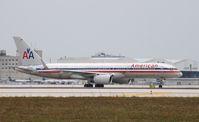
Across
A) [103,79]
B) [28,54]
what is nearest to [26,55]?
[28,54]

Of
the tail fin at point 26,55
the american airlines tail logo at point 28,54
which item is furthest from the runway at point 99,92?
the american airlines tail logo at point 28,54

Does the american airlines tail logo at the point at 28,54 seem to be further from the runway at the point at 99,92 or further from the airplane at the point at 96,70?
the runway at the point at 99,92

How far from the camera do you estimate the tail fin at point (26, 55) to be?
72.8 meters

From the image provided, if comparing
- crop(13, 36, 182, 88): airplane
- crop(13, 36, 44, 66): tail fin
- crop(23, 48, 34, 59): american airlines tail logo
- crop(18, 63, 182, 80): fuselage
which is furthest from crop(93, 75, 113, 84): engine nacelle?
crop(23, 48, 34, 59): american airlines tail logo

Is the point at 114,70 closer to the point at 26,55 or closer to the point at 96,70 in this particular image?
the point at 96,70

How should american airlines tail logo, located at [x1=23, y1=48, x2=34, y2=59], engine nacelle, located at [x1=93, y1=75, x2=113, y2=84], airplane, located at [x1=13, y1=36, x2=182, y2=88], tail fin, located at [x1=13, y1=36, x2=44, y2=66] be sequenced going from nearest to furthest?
engine nacelle, located at [x1=93, y1=75, x2=113, y2=84] < airplane, located at [x1=13, y1=36, x2=182, y2=88] < tail fin, located at [x1=13, y1=36, x2=44, y2=66] < american airlines tail logo, located at [x1=23, y1=48, x2=34, y2=59]

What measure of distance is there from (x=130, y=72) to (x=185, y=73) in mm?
68164

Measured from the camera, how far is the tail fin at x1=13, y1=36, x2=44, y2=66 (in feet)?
239

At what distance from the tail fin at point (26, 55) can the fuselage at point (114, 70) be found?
37.2 inches

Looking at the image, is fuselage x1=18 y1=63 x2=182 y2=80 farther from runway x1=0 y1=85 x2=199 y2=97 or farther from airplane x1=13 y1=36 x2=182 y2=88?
runway x1=0 y1=85 x2=199 y2=97

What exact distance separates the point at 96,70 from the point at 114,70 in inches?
113
